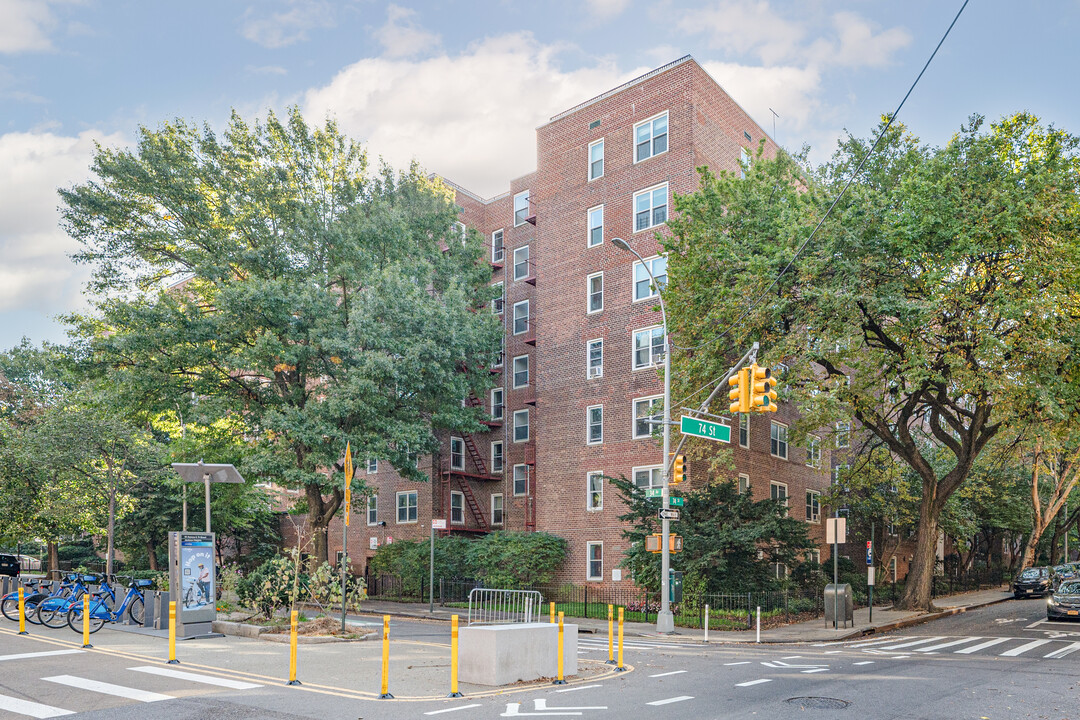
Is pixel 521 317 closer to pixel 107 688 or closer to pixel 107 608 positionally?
pixel 107 608

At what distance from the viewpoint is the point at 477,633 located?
44.3 feet

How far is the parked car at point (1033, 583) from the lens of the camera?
41.2m

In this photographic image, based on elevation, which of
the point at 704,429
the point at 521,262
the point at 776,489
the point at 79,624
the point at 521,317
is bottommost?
the point at 79,624

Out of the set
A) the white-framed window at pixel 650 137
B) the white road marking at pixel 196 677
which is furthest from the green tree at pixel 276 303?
the white road marking at pixel 196 677

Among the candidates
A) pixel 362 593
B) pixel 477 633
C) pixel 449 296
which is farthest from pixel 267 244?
pixel 477 633

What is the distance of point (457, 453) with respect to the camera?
145ft

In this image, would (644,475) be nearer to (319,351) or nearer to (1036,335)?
(319,351)

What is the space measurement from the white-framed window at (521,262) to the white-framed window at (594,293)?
6.91m

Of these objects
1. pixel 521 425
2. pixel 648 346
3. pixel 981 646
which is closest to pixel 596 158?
pixel 648 346

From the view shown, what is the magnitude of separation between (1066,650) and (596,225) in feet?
79.1

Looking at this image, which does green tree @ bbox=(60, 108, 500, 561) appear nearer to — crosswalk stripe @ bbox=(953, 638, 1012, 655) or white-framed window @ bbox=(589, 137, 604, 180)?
white-framed window @ bbox=(589, 137, 604, 180)

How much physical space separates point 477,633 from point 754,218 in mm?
17517

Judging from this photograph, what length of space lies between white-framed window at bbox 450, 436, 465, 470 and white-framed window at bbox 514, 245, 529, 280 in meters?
8.82

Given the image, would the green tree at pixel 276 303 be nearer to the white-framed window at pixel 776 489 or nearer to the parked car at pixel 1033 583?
the white-framed window at pixel 776 489
